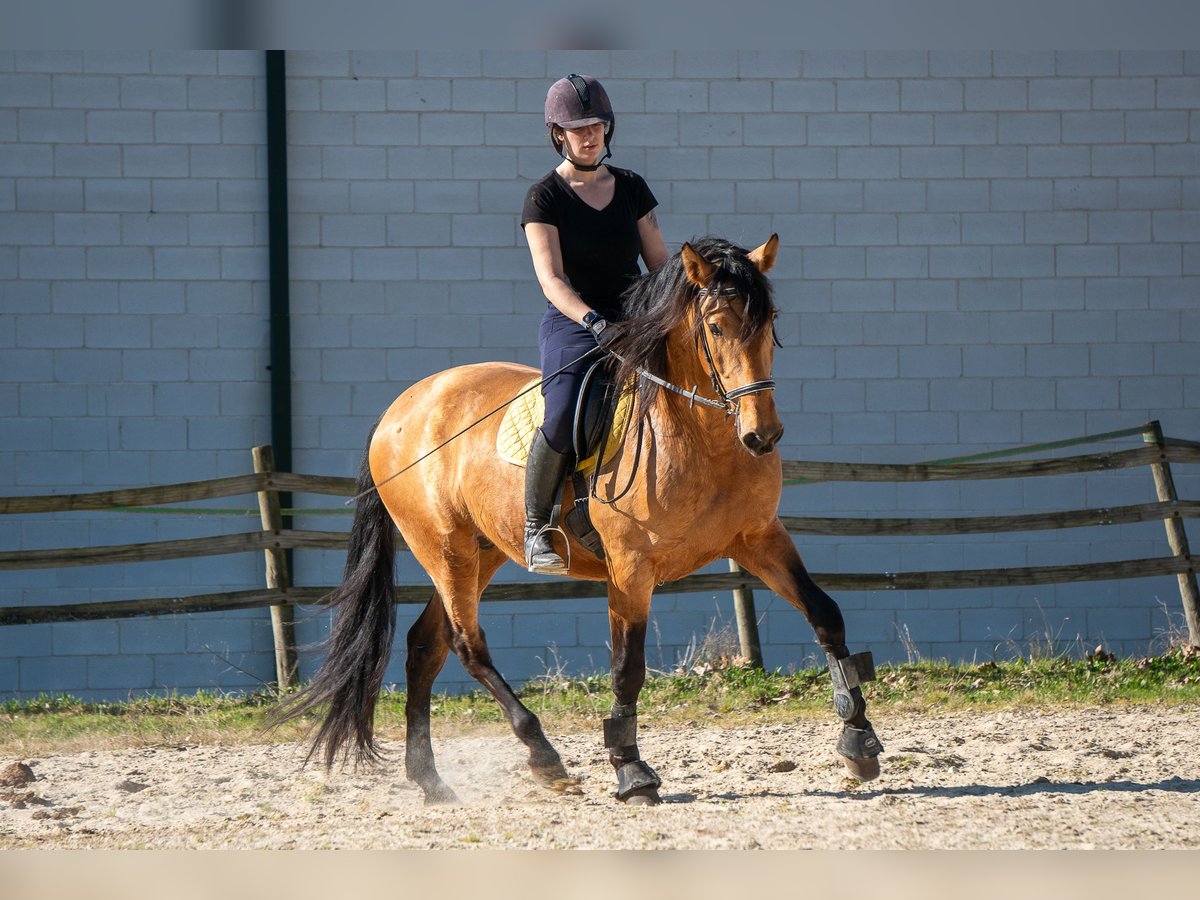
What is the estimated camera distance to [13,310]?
26.7 ft

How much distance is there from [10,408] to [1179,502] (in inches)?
289

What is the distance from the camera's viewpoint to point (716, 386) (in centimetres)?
402

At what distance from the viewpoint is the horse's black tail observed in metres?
5.11

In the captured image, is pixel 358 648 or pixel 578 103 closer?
pixel 578 103

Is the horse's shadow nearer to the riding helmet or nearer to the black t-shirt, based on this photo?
the black t-shirt

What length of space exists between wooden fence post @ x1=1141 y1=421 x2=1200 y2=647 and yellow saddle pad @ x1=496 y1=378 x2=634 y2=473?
4528 mm

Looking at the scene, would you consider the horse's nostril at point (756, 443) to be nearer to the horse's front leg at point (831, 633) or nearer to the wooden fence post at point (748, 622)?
the horse's front leg at point (831, 633)

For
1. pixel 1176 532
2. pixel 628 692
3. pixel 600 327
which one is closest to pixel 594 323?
pixel 600 327

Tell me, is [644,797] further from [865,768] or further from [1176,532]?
[1176,532]

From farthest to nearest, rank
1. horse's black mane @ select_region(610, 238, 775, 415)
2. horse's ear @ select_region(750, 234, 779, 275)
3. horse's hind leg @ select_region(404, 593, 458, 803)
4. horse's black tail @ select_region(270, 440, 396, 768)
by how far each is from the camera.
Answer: horse's black tail @ select_region(270, 440, 396, 768) → horse's hind leg @ select_region(404, 593, 458, 803) → horse's ear @ select_region(750, 234, 779, 275) → horse's black mane @ select_region(610, 238, 775, 415)

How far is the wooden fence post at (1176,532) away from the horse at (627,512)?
3998 mm

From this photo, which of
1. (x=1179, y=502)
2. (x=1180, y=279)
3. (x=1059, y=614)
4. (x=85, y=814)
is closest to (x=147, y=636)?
(x=85, y=814)

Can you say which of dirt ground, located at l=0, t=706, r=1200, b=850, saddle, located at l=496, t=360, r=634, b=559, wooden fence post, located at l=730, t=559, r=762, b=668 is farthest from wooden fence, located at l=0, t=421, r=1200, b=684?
saddle, located at l=496, t=360, r=634, b=559

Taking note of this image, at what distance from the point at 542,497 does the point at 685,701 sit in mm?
2724
